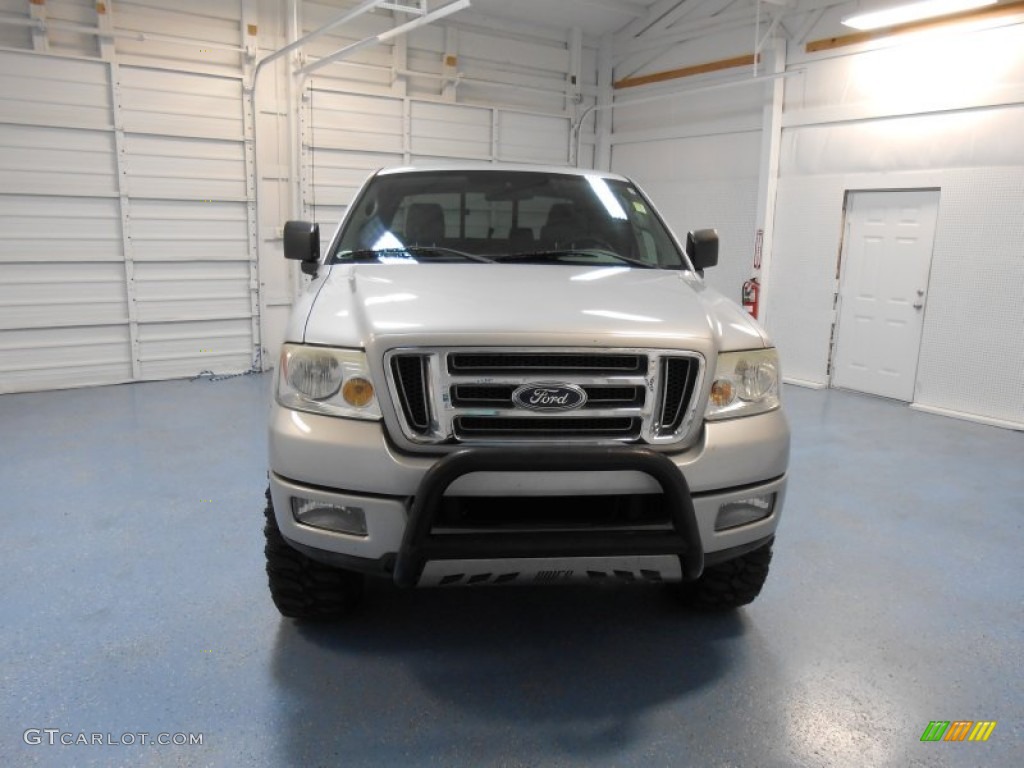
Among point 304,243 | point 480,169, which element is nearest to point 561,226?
point 480,169

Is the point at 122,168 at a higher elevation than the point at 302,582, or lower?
higher

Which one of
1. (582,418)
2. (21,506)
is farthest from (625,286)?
(21,506)

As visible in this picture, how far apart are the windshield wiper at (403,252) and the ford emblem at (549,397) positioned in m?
0.91

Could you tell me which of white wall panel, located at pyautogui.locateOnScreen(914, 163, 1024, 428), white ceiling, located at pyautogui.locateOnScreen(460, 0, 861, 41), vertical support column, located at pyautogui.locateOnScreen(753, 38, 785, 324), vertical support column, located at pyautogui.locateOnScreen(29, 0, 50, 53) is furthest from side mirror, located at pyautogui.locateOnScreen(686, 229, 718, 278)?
vertical support column, located at pyautogui.locateOnScreen(29, 0, 50, 53)

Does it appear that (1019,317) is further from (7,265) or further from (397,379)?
(7,265)

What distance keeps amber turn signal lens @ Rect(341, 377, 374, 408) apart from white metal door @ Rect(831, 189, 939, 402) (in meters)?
6.19

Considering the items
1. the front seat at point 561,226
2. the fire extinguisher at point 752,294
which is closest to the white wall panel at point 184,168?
the front seat at point 561,226

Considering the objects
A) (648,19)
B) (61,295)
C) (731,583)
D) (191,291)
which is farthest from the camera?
(648,19)

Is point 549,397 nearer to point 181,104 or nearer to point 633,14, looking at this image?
point 181,104

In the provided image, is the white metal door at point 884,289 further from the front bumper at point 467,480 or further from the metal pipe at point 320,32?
the front bumper at point 467,480

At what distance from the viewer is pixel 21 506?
371cm

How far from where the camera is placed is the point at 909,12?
18.9ft

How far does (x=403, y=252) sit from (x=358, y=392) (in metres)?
1.02

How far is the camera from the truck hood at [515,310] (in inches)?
78.7
